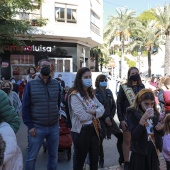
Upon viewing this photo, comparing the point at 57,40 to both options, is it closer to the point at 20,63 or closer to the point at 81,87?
the point at 20,63

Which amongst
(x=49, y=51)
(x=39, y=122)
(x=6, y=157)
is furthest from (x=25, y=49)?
(x=6, y=157)

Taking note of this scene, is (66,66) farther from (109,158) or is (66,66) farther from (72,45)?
(109,158)

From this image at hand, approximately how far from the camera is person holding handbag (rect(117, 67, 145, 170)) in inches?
220

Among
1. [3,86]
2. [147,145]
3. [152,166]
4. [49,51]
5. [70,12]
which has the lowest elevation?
[152,166]

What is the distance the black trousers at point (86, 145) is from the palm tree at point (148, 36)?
139 feet

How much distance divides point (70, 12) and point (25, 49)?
4.94m

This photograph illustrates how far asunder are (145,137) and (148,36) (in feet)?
145

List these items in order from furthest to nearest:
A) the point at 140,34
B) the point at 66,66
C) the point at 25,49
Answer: the point at 140,34
the point at 66,66
the point at 25,49

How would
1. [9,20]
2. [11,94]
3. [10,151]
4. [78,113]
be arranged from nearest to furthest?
[10,151], [78,113], [11,94], [9,20]

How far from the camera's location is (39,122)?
4.51 m

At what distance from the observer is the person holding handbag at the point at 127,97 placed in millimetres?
5594

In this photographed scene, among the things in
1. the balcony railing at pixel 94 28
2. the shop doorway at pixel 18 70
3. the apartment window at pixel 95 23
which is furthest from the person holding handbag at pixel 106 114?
the apartment window at pixel 95 23

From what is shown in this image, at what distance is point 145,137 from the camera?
149 inches

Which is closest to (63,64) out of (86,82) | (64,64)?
(64,64)
